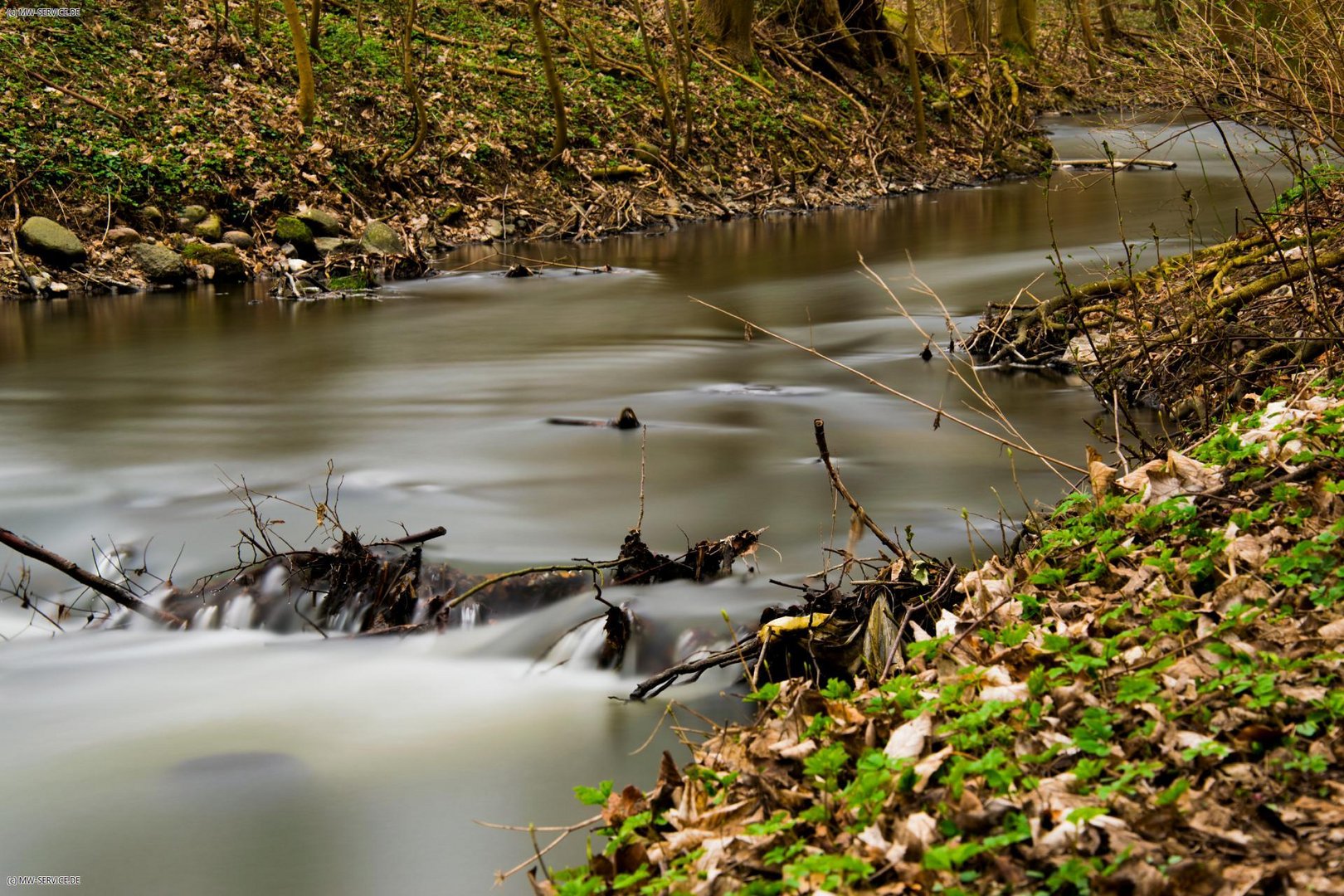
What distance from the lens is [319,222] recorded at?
17766 millimetres

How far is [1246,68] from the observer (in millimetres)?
8141

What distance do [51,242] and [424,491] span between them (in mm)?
10472

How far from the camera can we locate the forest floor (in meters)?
→ 17.1

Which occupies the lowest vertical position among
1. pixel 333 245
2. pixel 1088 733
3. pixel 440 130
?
pixel 1088 733

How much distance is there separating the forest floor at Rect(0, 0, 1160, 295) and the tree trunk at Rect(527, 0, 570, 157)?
36 cm

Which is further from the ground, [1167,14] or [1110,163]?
[1167,14]

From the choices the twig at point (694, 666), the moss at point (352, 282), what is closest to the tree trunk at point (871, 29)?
the moss at point (352, 282)

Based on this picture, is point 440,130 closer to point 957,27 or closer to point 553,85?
point 553,85

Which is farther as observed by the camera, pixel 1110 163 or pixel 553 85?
pixel 553 85

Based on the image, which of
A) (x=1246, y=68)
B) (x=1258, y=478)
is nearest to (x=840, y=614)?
(x=1258, y=478)

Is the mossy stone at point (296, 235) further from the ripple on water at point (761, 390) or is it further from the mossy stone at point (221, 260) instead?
the ripple on water at point (761, 390)

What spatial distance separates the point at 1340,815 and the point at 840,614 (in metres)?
2.49

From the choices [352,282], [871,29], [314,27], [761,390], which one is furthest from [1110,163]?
[871,29]

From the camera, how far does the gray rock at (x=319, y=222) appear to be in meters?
17.8
